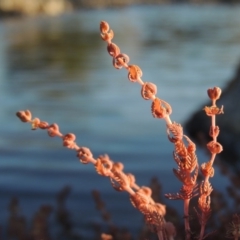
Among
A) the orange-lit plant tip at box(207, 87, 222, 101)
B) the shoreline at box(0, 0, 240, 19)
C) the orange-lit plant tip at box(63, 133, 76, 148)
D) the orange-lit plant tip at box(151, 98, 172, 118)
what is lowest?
the orange-lit plant tip at box(151, 98, 172, 118)

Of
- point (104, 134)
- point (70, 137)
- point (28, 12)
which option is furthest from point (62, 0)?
point (70, 137)

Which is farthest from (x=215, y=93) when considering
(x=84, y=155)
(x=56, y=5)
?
(x=56, y=5)

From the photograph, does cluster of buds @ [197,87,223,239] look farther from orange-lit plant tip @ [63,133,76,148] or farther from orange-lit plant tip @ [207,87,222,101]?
orange-lit plant tip @ [63,133,76,148]

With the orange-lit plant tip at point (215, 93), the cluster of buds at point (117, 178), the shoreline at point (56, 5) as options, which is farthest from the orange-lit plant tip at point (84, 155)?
the shoreline at point (56, 5)

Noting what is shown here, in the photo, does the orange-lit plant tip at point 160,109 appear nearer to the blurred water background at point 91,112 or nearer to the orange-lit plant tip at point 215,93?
the orange-lit plant tip at point 215,93

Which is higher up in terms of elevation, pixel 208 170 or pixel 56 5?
pixel 56 5

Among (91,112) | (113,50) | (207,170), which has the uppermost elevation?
(91,112)

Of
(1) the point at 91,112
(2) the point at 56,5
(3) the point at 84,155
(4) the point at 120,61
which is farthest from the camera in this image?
(2) the point at 56,5

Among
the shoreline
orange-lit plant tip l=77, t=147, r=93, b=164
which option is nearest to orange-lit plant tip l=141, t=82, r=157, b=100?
orange-lit plant tip l=77, t=147, r=93, b=164

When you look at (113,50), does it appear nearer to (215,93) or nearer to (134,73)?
A: (134,73)
